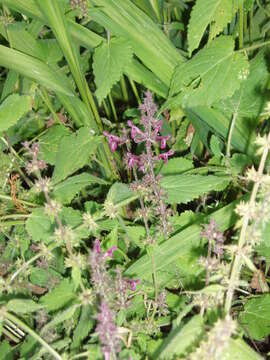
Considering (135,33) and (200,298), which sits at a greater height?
(135,33)

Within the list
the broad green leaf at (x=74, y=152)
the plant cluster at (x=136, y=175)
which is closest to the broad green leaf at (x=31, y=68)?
the plant cluster at (x=136, y=175)

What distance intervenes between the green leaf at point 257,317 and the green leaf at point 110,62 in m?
0.63

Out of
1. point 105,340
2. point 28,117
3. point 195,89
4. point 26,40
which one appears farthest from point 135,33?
point 105,340

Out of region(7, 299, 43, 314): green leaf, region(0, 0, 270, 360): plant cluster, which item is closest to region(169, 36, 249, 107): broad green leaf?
region(0, 0, 270, 360): plant cluster

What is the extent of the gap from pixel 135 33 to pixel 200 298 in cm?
78

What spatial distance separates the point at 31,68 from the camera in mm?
1380

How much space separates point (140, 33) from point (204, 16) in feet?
0.67

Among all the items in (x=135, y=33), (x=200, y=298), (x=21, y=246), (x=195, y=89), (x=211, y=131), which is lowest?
(x=21, y=246)

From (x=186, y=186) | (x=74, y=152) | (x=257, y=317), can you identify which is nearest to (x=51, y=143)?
(x=74, y=152)

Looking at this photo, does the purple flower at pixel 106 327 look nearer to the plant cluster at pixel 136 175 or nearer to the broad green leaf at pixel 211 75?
the plant cluster at pixel 136 175

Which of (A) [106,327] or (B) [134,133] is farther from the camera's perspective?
(B) [134,133]

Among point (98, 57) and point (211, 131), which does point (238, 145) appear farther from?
point (98, 57)

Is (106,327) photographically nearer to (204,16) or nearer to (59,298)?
(59,298)

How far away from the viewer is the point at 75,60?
1418 millimetres
